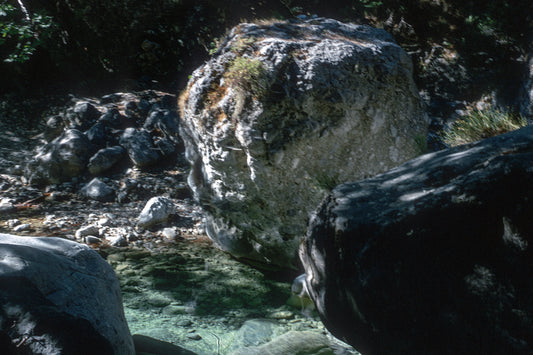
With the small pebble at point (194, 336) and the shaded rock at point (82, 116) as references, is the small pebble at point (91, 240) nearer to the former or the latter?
the small pebble at point (194, 336)

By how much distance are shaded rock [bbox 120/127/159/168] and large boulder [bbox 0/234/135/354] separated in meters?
4.27

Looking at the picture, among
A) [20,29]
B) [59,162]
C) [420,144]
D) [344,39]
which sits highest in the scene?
[20,29]

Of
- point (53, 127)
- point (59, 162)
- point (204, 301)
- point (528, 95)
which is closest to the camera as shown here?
point (204, 301)

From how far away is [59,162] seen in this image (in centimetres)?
644

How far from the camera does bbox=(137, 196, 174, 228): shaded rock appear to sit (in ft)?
17.6

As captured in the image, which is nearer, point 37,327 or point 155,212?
point 37,327

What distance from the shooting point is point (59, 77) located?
9594mm

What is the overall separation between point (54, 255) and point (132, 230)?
115 inches

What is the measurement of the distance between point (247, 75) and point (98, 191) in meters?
3.59

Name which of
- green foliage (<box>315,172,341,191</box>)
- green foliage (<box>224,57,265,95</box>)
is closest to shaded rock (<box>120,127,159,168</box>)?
green foliage (<box>224,57,265,95</box>)

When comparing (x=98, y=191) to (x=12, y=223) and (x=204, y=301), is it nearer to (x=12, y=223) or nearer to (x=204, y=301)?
(x=12, y=223)

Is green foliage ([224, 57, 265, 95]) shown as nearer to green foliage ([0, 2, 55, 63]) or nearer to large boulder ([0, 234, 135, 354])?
large boulder ([0, 234, 135, 354])

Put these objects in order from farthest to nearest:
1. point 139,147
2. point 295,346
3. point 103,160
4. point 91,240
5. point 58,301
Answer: point 139,147 → point 103,160 → point 91,240 → point 295,346 → point 58,301

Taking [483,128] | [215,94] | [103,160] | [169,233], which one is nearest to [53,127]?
[103,160]
